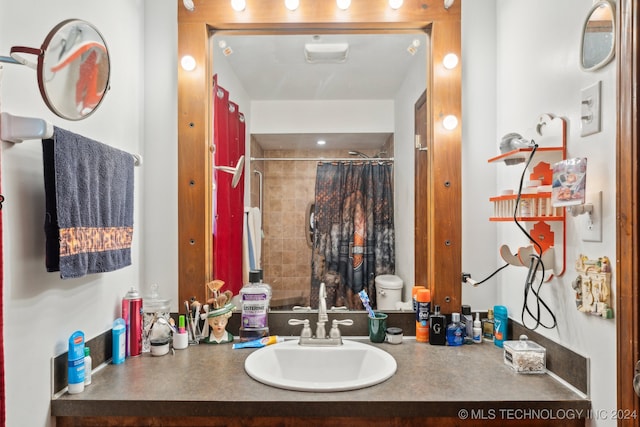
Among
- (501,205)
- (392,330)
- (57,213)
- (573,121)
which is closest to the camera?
(57,213)

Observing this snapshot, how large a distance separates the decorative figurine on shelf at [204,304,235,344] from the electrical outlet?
125cm

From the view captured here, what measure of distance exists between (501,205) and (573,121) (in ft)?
1.21

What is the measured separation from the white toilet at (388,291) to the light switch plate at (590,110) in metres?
0.86

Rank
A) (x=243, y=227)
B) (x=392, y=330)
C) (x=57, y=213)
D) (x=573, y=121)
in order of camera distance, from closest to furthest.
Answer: (x=57, y=213), (x=573, y=121), (x=392, y=330), (x=243, y=227)

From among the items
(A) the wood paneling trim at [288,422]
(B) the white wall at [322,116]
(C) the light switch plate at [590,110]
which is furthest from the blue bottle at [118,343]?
(C) the light switch plate at [590,110]

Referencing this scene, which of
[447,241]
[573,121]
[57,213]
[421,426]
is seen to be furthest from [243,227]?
[573,121]

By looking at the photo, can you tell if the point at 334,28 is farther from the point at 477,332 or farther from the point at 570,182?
the point at 477,332

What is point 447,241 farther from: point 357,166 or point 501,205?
point 357,166

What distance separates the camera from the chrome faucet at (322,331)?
150cm

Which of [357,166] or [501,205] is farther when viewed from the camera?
[357,166]

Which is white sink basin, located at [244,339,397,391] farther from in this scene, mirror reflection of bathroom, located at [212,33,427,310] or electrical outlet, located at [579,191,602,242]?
electrical outlet, located at [579,191,602,242]

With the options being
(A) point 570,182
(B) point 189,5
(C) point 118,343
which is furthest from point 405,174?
(C) point 118,343

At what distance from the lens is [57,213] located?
3.38 feet

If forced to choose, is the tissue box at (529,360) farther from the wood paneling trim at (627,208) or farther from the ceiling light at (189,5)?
the ceiling light at (189,5)
